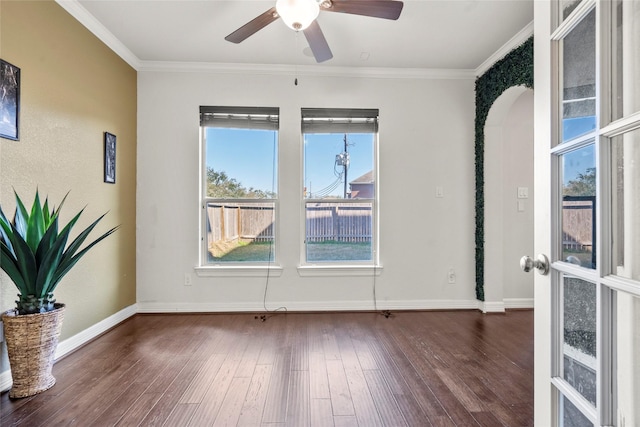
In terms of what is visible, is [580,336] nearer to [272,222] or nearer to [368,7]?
[368,7]

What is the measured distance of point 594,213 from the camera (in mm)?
749

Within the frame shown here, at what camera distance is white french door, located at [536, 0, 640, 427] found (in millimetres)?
665

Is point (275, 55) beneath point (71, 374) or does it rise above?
above

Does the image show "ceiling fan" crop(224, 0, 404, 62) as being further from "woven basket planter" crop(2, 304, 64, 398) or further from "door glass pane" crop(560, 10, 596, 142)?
"woven basket planter" crop(2, 304, 64, 398)

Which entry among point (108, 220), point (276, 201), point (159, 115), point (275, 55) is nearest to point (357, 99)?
point (275, 55)

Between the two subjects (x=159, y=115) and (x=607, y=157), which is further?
(x=159, y=115)

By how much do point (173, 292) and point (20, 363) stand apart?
57.7 inches

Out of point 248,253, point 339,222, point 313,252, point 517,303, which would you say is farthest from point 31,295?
point 517,303

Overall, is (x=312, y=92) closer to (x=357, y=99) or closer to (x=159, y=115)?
(x=357, y=99)

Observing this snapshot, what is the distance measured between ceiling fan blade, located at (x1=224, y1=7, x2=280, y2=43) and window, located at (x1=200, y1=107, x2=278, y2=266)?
1.22 m

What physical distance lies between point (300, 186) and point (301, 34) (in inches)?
55.7

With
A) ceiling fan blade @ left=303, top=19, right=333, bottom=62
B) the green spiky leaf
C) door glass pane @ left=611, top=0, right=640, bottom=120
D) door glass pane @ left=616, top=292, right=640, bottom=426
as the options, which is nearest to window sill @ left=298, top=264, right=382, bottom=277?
the green spiky leaf

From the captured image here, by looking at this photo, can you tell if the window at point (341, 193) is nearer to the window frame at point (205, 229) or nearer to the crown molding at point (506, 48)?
the window frame at point (205, 229)

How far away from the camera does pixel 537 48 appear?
3.29ft
